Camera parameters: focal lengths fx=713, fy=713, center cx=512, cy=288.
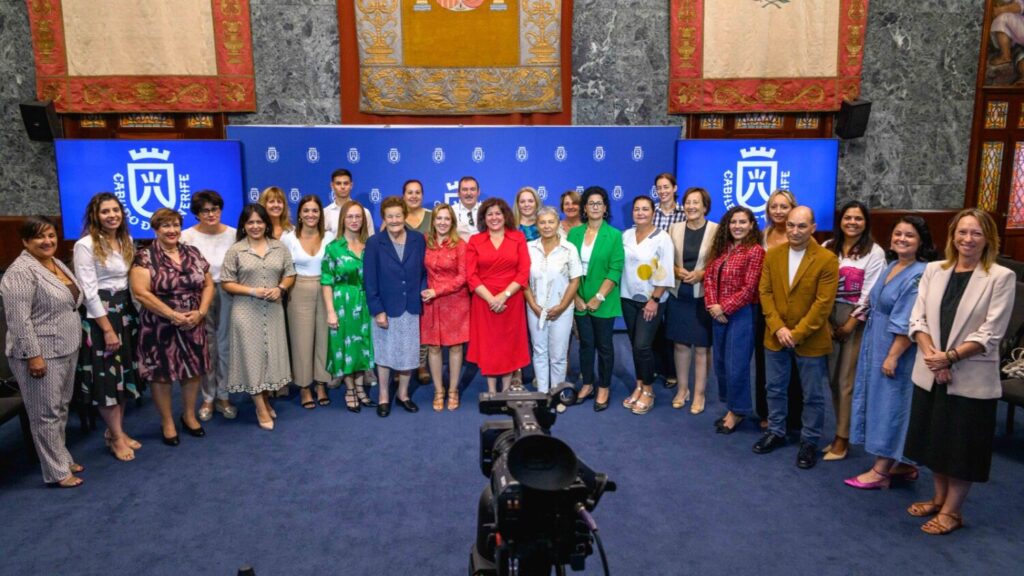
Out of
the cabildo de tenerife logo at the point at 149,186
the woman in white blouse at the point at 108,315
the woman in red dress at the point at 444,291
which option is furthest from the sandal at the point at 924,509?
the cabildo de tenerife logo at the point at 149,186

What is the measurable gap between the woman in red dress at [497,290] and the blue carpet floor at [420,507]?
46 cm

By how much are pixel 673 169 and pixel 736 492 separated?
11.3 ft

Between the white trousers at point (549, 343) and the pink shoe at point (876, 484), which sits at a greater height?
the white trousers at point (549, 343)

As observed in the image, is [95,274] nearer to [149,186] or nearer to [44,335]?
[44,335]

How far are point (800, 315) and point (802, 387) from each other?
41 cm

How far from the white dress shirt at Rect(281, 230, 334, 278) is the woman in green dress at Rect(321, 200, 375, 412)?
0.09 metres

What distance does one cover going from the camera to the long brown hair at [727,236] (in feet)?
12.9

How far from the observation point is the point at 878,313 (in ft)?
11.0

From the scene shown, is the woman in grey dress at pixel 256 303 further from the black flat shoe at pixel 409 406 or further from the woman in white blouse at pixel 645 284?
the woman in white blouse at pixel 645 284

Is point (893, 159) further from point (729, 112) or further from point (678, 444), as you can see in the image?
point (678, 444)

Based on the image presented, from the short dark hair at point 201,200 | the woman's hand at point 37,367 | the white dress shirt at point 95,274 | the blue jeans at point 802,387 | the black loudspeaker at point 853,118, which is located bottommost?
the blue jeans at point 802,387

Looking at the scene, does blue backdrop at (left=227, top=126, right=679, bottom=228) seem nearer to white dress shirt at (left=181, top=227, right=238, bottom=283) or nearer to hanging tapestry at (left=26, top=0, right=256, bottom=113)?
hanging tapestry at (left=26, top=0, right=256, bottom=113)

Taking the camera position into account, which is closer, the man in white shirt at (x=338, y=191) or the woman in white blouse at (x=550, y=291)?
the woman in white blouse at (x=550, y=291)

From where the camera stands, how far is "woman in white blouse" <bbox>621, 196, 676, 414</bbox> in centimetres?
435
